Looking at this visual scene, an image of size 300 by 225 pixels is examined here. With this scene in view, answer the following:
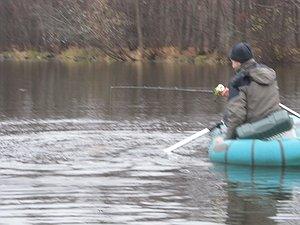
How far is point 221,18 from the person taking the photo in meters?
42.1

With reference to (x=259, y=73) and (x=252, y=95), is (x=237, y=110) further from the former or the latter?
(x=259, y=73)

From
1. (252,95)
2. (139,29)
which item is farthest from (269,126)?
(139,29)

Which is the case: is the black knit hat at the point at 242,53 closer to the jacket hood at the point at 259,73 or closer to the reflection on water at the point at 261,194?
the jacket hood at the point at 259,73

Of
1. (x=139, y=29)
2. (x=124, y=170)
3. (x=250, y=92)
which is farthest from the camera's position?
(x=139, y=29)

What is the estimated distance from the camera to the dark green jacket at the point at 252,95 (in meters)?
11.9

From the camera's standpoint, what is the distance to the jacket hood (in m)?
11.8

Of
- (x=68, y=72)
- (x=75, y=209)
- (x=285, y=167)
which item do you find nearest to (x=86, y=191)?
(x=75, y=209)

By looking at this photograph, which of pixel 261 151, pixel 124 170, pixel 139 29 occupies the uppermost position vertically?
pixel 139 29

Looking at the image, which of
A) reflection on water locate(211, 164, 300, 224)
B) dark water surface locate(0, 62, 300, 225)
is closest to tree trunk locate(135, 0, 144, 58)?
dark water surface locate(0, 62, 300, 225)

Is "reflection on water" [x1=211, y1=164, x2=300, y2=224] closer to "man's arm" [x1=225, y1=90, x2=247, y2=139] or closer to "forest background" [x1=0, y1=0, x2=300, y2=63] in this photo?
"man's arm" [x1=225, y1=90, x2=247, y2=139]

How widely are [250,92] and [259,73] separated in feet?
0.88

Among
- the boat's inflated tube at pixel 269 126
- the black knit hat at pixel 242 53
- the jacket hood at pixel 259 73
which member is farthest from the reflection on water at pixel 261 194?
the black knit hat at pixel 242 53

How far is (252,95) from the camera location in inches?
468

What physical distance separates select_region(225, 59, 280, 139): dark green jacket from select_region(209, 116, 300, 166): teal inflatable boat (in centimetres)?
32
